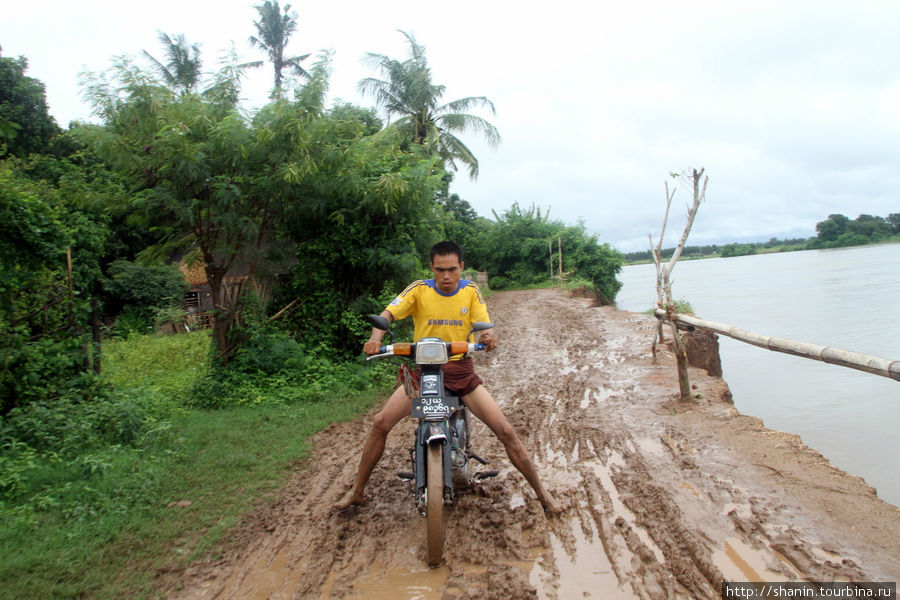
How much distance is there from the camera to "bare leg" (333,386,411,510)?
356 centimetres

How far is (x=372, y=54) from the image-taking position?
72.8 ft

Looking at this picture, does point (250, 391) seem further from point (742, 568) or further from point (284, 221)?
point (742, 568)

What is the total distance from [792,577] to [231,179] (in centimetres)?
693

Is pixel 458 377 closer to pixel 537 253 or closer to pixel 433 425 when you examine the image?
pixel 433 425

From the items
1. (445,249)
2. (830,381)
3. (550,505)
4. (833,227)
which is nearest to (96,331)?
(445,249)

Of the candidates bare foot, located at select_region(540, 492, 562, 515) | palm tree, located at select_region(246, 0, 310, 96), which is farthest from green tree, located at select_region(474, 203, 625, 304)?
bare foot, located at select_region(540, 492, 562, 515)

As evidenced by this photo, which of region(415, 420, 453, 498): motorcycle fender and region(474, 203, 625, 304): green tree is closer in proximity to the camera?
region(415, 420, 453, 498): motorcycle fender

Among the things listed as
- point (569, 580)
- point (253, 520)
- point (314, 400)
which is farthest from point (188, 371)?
point (569, 580)

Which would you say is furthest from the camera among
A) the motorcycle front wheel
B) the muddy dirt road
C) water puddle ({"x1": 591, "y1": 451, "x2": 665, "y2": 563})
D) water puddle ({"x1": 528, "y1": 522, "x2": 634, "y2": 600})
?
water puddle ({"x1": 591, "y1": 451, "x2": 665, "y2": 563})

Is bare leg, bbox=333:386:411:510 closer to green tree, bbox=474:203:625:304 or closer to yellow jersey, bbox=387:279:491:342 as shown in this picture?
yellow jersey, bbox=387:279:491:342

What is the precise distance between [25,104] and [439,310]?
20.7m

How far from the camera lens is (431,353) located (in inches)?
129

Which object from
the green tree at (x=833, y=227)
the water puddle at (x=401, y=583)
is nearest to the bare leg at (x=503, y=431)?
the water puddle at (x=401, y=583)

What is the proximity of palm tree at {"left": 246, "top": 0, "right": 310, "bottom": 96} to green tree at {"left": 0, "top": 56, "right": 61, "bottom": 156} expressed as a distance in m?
9.22
